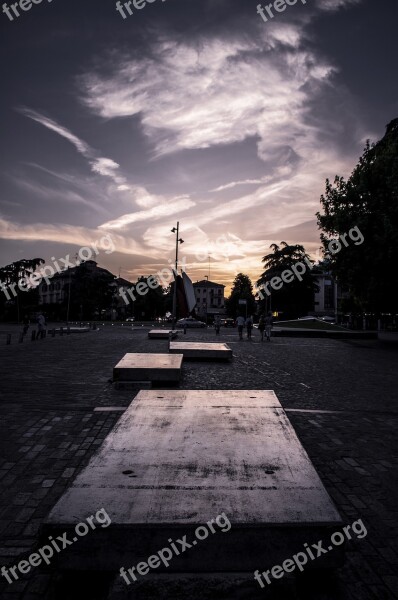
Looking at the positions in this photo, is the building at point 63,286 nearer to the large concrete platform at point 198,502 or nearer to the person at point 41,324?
the person at point 41,324

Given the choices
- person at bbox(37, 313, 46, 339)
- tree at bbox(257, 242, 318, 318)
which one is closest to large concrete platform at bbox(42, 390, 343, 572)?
person at bbox(37, 313, 46, 339)

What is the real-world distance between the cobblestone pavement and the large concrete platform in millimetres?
196

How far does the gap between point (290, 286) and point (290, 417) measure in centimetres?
7217

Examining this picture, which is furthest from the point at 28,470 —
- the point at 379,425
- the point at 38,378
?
the point at 38,378

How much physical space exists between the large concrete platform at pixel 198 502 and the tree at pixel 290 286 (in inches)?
2906

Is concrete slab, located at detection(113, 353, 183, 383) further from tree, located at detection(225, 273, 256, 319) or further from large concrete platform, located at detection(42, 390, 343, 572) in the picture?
tree, located at detection(225, 273, 256, 319)

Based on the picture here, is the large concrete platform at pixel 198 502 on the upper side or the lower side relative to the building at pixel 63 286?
lower

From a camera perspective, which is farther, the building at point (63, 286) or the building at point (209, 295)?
the building at point (209, 295)

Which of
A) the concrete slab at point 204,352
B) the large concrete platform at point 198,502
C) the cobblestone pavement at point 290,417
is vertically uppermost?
the large concrete platform at point 198,502

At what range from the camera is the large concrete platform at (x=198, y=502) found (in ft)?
7.40

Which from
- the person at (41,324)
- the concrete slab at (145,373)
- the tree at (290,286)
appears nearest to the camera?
the concrete slab at (145,373)

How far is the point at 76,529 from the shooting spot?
7.26ft

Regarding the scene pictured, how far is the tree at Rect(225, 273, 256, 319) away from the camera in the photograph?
109375mm

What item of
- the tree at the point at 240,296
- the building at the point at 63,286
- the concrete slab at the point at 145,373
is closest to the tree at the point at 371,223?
the concrete slab at the point at 145,373
